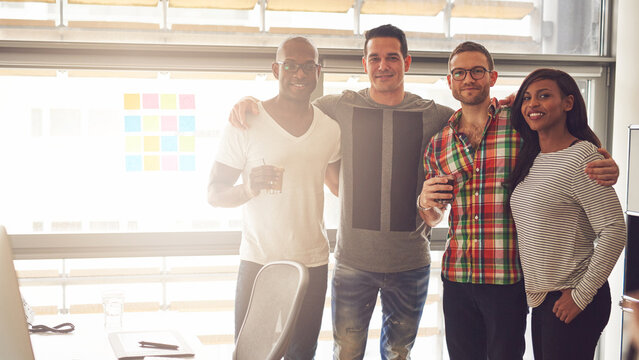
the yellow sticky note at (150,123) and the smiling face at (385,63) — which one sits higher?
the smiling face at (385,63)

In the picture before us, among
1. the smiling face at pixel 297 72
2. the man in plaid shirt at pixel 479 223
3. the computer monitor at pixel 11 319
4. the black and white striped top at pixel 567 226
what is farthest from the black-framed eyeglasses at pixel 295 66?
the computer monitor at pixel 11 319

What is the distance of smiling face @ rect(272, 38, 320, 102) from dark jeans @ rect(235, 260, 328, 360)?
0.72 metres

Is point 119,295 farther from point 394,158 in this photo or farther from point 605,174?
point 605,174

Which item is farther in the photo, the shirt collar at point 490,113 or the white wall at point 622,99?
the white wall at point 622,99

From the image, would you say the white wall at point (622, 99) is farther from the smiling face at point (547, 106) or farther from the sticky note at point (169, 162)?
the sticky note at point (169, 162)

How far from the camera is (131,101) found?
3.21 m

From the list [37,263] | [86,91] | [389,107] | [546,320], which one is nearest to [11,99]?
[86,91]

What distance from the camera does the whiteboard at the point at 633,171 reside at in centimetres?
310

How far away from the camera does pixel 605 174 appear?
1900mm

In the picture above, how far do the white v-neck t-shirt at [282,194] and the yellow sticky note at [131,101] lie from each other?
976mm

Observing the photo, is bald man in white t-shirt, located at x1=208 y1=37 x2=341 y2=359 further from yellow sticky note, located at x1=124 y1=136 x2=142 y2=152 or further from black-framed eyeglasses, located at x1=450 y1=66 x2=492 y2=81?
yellow sticky note, located at x1=124 y1=136 x2=142 y2=152

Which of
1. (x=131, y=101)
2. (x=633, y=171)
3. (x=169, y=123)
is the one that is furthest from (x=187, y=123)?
(x=633, y=171)

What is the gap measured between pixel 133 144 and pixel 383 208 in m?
1.50

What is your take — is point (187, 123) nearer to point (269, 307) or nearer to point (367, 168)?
point (367, 168)
